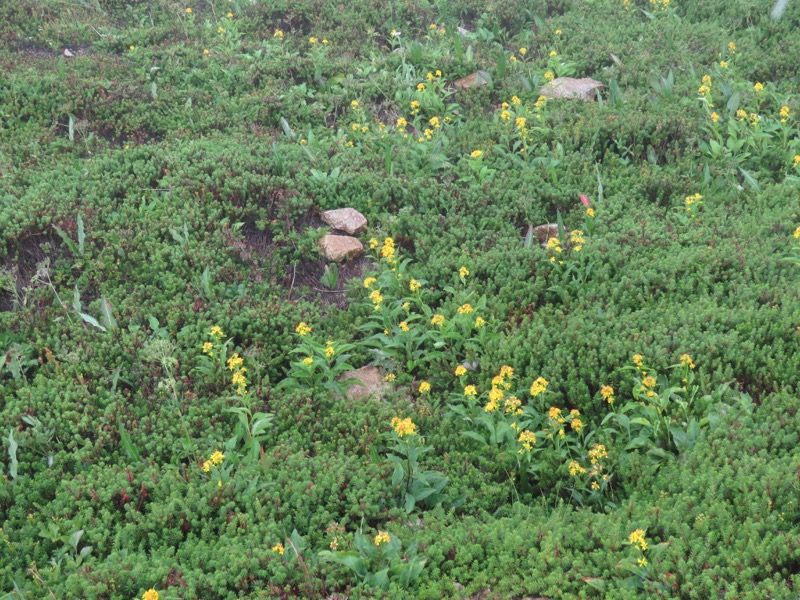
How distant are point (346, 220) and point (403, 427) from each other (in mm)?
3022

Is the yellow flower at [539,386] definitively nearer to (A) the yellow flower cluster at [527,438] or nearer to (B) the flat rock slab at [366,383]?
(A) the yellow flower cluster at [527,438]

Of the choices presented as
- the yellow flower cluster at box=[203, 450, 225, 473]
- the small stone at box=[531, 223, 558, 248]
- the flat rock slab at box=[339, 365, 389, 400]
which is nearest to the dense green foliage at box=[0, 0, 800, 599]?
the yellow flower cluster at box=[203, 450, 225, 473]

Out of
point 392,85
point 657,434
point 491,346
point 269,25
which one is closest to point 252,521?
point 491,346

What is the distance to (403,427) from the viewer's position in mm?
4969

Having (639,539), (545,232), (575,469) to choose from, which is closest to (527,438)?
(575,469)

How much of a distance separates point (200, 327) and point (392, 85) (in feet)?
15.9

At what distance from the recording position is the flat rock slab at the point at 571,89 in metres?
9.30

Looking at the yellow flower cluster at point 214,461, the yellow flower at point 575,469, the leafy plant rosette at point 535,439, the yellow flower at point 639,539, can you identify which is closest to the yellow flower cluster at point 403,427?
the leafy plant rosette at point 535,439

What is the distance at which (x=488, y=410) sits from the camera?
17.3 ft

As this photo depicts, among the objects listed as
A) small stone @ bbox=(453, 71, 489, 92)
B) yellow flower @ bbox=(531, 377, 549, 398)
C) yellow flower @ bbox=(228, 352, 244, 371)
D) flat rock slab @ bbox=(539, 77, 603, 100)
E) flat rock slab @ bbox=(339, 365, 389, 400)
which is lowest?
flat rock slab @ bbox=(339, 365, 389, 400)

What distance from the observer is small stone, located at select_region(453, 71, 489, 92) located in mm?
9609

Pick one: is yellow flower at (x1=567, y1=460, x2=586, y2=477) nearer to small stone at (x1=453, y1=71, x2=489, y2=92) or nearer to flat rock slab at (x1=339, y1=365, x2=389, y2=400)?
flat rock slab at (x1=339, y1=365, x2=389, y2=400)

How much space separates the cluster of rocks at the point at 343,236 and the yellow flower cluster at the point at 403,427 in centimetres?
238

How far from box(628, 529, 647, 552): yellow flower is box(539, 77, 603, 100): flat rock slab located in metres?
6.37
